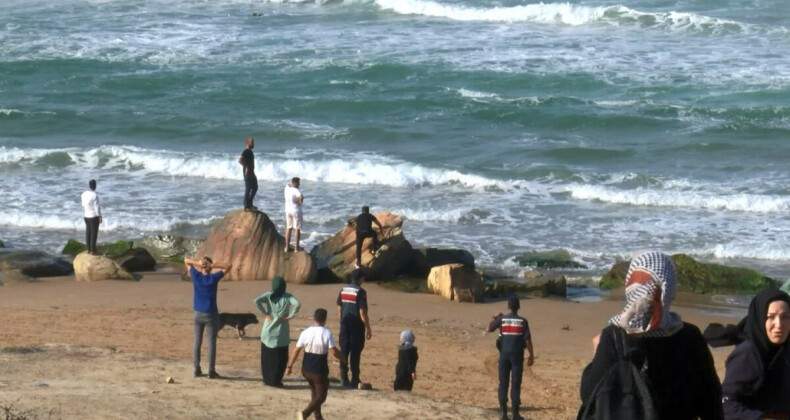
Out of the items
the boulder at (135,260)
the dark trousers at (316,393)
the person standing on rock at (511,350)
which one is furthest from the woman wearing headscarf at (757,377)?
the boulder at (135,260)

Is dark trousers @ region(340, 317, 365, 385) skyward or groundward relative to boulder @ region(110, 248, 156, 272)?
skyward

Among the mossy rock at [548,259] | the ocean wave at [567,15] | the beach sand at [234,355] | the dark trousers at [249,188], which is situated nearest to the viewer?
the beach sand at [234,355]

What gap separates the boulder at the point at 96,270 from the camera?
19.1m

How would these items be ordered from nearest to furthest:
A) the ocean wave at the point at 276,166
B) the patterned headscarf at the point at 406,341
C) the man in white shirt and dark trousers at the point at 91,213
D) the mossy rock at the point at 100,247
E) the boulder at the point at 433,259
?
the patterned headscarf at the point at 406,341
the boulder at the point at 433,259
the man in white shirt and dark trousers at the point at 91,213
the mossy rock at the point at 100,247
the ocean wave at the point at 276,166

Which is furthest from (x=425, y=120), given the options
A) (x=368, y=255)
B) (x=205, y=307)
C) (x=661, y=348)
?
(x=661, y=348)

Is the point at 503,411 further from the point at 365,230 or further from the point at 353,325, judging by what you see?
the point at 365,230

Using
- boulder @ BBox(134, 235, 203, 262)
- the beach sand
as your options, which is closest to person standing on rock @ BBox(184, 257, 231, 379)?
the beach sand

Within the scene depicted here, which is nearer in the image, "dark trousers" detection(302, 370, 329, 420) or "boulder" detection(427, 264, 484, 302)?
"dark trousers" detection(302, 370, 329, 420)

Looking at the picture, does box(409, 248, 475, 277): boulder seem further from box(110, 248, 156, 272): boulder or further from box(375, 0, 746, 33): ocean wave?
box(375, 0, 746, 33): ocean wave

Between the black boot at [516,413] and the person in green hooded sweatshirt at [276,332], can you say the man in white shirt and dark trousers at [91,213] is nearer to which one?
the person in green hooded sweatshirt at [276,332]

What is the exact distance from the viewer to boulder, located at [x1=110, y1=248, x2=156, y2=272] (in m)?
20.0

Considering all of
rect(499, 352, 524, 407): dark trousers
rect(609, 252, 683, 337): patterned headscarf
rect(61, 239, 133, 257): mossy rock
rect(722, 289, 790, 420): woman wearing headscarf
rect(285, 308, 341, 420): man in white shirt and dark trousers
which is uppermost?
rect(609, 252, 683, 337): patterned headscarf

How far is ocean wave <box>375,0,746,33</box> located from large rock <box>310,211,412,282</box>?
23.7 meters

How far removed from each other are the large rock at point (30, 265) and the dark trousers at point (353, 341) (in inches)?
297
